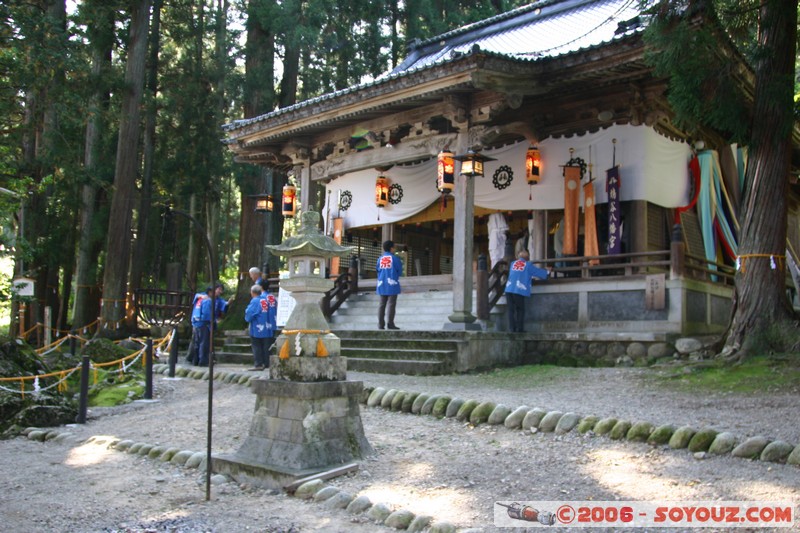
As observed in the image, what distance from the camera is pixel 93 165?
20.5 meters

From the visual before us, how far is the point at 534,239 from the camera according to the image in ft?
44.1

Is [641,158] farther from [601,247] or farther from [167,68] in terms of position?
[167,68]

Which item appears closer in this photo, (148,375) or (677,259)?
(677,259)

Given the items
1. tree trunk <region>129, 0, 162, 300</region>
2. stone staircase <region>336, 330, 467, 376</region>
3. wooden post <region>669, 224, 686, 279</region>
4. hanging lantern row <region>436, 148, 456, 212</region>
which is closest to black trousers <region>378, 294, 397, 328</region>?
stone staircase <region>336, 330, 467, 376</region>

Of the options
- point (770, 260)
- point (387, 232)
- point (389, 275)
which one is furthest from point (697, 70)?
point (387, 232)

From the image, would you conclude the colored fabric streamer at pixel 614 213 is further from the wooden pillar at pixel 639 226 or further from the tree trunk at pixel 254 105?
the tree trunk at pixel 254 105

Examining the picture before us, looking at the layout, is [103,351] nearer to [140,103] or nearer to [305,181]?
[305,181]

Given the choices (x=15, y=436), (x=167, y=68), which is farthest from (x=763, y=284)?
(x=167, y=68)

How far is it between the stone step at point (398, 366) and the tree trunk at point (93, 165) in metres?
10.8

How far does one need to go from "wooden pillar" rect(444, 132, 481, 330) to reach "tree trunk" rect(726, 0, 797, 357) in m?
4.18

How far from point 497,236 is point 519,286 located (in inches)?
110

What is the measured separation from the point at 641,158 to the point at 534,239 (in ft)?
8.41

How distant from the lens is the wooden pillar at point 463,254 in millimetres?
11750

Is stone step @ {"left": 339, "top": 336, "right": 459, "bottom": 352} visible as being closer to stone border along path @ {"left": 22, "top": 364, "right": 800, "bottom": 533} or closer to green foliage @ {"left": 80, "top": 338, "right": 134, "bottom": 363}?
stone border along path @ {"left": 22, "top": 364, "right": 800, "bottom": 533}
